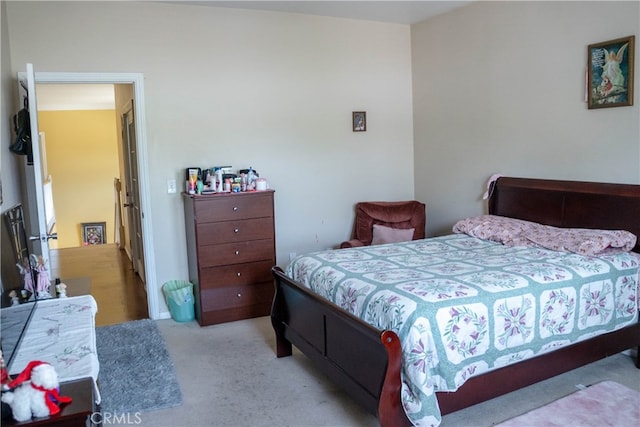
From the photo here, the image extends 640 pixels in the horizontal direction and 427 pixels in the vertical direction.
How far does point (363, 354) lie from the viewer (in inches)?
96.0

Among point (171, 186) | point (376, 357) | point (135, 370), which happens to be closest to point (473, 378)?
point (376, 357)

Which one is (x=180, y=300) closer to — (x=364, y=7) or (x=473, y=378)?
(x=473, y=378)

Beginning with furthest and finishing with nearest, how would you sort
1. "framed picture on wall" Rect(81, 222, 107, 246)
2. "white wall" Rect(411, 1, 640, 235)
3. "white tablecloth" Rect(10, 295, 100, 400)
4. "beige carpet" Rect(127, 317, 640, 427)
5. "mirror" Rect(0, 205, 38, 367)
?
"framed picture on wall" Rect(81, 222, 107, 246), "white wall" Rect(411, 1, 640, 235), "beige carpet" Rect(127, 317, 640, 427), "mirror" Rect(0, 205, 38, 367), "white tablecloth" Rect(10, 295, 100, 400)

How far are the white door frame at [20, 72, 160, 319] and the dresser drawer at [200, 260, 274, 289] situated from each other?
53cm

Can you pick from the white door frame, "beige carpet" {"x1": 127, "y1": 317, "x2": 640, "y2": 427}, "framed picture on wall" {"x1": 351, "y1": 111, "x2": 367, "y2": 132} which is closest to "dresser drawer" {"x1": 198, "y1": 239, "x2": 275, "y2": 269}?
the white door frame

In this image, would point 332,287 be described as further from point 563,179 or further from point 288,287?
point 563,179

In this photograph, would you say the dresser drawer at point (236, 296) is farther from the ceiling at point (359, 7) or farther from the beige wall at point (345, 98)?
the ceiling at point (359, 7)

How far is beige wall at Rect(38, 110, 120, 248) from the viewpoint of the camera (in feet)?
31.6

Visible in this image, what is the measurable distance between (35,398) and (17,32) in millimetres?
3218

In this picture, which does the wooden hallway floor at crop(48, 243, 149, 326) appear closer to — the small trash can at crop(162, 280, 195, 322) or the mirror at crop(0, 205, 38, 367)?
the small trash can at crop(162, 280, 195, 322)

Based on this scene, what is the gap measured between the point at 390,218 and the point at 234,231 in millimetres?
1495

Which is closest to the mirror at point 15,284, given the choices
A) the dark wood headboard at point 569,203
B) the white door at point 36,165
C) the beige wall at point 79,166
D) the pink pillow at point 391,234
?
the white door at point 36,165

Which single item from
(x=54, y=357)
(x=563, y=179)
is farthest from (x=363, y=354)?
(x=563, y=179)

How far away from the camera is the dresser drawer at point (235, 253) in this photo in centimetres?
411
